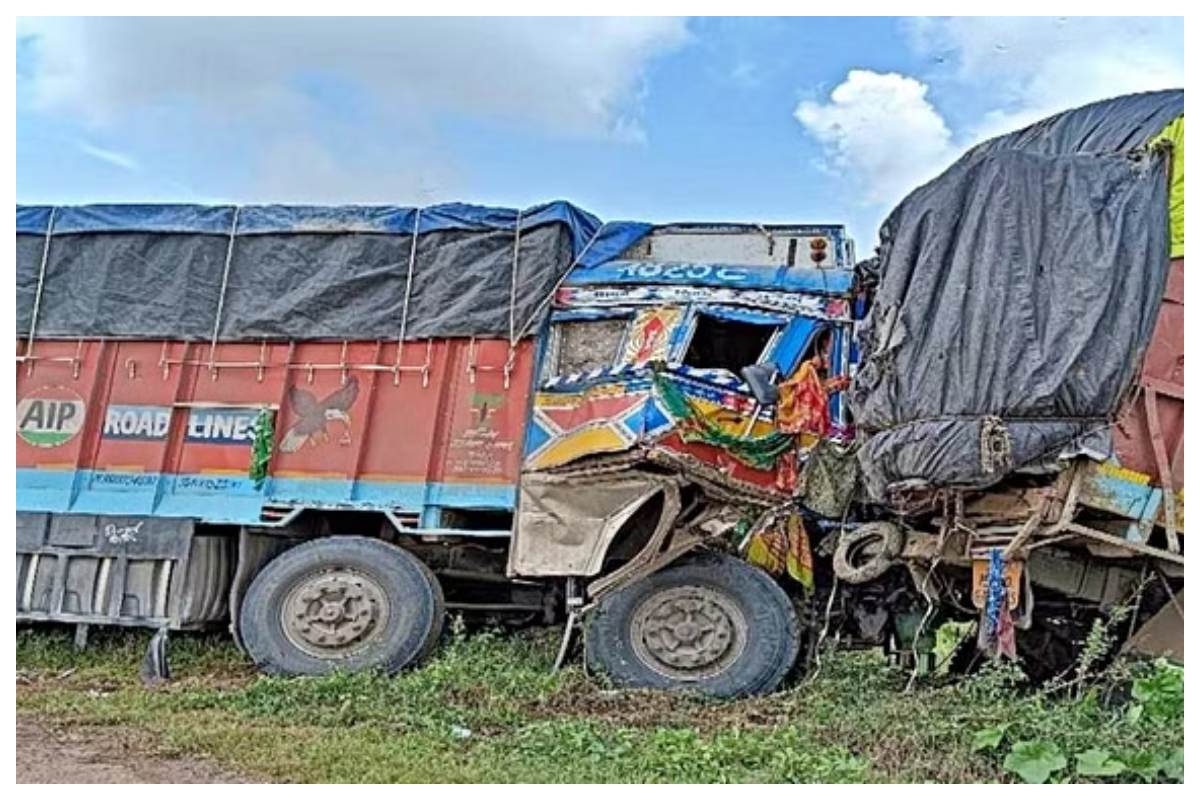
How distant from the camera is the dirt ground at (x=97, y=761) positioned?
516cm

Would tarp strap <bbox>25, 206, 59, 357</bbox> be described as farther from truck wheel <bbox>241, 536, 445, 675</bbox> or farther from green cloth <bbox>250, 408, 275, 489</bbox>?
truck wheel <bbox>241, 536, 445, 675</bbox>

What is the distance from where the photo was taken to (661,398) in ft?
23.5

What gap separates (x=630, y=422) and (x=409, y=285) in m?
1.91

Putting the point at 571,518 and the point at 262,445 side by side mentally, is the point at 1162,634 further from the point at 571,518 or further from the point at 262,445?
the point at 262,445

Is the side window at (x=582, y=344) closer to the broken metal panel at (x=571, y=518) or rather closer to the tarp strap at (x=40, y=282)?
the broken metal panel at (x=571, y=518)

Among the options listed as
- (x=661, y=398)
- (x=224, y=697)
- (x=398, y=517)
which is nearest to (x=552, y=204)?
(x=661, y=398)

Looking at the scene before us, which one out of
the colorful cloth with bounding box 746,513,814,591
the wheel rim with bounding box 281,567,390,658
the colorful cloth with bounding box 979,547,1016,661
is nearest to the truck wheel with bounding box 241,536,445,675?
the wheel rim with bounding box 281,567,390,658

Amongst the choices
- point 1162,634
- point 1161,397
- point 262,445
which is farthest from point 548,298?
point 1162,634

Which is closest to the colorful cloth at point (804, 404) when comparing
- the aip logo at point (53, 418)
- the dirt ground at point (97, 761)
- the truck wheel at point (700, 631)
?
the truck wheel at point (700, 631)

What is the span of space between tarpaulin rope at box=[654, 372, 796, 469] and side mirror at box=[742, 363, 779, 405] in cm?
20

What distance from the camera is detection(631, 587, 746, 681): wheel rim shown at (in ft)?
23.6

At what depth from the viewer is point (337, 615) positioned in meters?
7.67

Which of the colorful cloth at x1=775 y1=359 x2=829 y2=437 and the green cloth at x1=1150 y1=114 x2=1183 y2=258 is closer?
the green cloth at x1=1150 y1=114 x2=1183 y2=258

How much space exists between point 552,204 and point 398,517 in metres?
2.19
